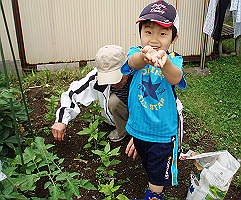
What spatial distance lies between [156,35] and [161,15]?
0.43 ft

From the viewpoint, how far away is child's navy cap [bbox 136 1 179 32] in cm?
172

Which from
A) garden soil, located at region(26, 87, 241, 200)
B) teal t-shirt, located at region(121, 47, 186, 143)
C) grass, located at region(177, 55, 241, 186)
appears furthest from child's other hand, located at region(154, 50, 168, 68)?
grass, located at region(177, 55, 241, 186)

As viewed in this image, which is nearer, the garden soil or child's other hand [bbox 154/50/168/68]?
child's other hand [bbox 154/50/168/68]

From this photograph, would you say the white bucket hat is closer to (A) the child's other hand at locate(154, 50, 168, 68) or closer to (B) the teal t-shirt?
(B) the teal t-shirt

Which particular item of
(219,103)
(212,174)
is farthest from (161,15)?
(219,103)

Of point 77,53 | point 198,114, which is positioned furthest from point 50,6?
point 198,114

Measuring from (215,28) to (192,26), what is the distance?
0.65m

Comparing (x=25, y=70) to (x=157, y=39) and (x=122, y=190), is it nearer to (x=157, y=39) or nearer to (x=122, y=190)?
(x=122, y=190)

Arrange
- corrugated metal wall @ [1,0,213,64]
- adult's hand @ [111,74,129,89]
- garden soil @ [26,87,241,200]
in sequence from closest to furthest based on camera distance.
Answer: garden soil @ [26,87,241,200]
adult's hand @ [111,74,129,89]
corrugated metal wall @ [1,0,213,64]

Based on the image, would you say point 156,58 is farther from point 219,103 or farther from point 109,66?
point 219,103

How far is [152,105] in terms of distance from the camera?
6.46 feet

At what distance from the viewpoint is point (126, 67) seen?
1.96 metres

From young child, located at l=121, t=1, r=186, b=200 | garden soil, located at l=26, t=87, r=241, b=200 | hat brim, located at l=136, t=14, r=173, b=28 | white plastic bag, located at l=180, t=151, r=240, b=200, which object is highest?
hat brim, located at l=136, t=14, r=173, b=28

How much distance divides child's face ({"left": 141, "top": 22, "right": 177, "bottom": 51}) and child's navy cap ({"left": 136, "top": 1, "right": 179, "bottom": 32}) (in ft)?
0.20
